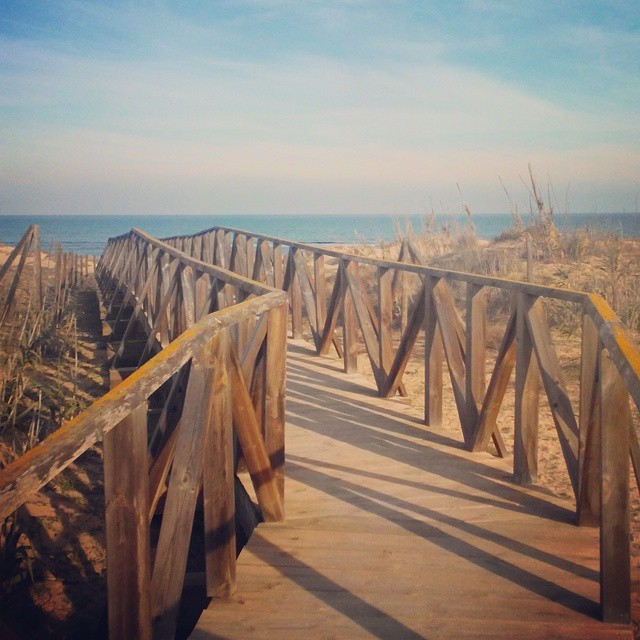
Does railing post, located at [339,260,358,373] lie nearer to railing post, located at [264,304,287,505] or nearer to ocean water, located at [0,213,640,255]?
railing post, located at [264,304,287,505]

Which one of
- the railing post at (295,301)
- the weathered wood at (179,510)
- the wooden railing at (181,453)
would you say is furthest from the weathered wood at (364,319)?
the weathered wood at (179,510)

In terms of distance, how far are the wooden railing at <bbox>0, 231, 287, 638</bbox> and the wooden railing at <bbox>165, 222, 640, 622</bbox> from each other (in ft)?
4.30

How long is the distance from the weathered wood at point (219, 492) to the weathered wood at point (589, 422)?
4.90 ft

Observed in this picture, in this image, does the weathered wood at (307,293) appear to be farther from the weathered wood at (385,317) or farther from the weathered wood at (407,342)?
the weathered wood at (407,342)

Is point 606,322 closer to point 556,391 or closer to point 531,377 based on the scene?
point 556,391

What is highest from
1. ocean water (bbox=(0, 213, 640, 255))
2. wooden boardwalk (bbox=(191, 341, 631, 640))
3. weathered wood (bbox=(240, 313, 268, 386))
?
ocean water (bbox=(0, 213, 640, 255))

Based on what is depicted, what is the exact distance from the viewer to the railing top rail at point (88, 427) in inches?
50.1

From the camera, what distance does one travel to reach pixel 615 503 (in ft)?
7.27

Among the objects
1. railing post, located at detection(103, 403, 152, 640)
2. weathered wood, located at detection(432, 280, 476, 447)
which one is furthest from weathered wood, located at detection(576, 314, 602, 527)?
railing post, located at detection(103, 403, 152, 640)

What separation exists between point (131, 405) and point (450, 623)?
1364mm

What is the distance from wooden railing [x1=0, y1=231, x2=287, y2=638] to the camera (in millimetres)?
1572

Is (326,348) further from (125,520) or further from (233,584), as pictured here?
(125,520)

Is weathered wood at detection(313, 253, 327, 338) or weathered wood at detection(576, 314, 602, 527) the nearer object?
weathered wood at detection(576, 314, 602, 527)

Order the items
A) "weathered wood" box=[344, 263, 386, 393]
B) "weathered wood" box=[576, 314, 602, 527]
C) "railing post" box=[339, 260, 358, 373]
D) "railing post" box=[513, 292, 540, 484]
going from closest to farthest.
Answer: "weathered wood" box=[576, 314, 602, 527]
"railing post" box=[513, 292, 540, 484]
"weathered wood" box=[344, 263, 386, 393]
"railing post" box=[339, 260, 358, 373]
